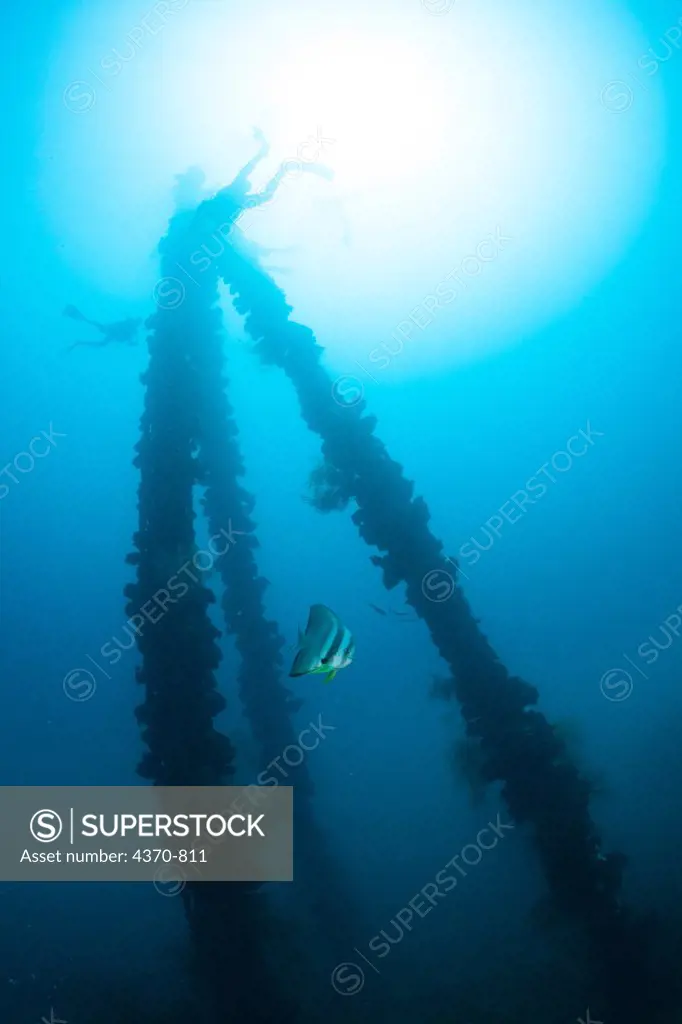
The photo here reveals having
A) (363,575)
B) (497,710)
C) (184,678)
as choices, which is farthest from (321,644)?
(363,575)

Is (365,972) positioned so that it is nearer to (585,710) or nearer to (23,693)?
(585,710)

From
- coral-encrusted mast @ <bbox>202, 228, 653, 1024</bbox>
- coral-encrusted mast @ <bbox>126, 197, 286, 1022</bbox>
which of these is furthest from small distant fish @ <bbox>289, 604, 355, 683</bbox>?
coral-encrusted mast @ <bbox>126, 197, 286, 1022</bbox>

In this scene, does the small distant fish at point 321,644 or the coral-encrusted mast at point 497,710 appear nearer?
the small distant fish at point 321,644

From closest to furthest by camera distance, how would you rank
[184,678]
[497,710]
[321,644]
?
[321,644]
[184,678]
[497,710]

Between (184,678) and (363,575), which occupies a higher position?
(363,575)

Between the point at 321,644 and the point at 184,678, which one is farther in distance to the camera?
the point at 184,678

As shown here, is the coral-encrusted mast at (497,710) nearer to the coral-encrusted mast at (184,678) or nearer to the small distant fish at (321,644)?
the coral-encrusted mast at (184,678)

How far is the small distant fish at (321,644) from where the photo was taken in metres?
2.63

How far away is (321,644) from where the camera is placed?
2.68m

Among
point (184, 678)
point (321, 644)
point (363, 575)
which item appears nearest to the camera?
point (321, 644)

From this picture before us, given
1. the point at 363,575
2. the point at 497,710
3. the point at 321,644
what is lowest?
the point at 321,644

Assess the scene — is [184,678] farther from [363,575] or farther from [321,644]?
[363,575]

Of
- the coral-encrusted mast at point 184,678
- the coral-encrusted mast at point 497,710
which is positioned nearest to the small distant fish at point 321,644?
the coral-encrusted mast at point 497,710

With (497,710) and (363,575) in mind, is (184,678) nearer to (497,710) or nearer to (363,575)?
(497,710)
